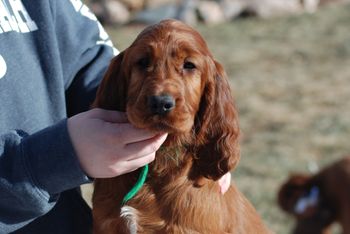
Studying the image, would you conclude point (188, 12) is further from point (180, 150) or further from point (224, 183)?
point (180, 150)

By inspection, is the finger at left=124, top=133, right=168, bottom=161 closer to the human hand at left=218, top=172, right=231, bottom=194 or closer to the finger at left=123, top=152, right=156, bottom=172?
the finger at left=123, top=152, right=156, bottom=172

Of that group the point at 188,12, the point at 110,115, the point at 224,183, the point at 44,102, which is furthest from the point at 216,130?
the point at 188,12

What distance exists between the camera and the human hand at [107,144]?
A: 1.75m

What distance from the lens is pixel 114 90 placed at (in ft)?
6.61

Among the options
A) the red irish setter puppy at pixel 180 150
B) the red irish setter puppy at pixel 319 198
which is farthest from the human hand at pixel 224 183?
the red irish setter puppy at pixel 319 198

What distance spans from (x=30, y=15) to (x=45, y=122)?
0.99ft

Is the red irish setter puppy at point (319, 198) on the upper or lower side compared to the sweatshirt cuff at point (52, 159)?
lower

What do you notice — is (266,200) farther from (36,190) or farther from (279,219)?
(36,190)

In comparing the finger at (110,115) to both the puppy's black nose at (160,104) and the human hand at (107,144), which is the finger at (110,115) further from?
the puppy's black nose at (160,104)

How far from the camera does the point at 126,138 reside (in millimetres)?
1750

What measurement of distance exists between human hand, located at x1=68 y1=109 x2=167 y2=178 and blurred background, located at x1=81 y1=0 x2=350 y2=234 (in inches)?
175

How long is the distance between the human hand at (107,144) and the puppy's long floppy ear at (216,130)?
27cm

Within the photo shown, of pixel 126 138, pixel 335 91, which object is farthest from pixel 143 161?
pixel 335 91

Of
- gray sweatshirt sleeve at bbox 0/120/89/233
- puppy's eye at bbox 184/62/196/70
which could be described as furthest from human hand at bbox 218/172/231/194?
gray sweatshirt sleeve at bbox 0/120/89/233
